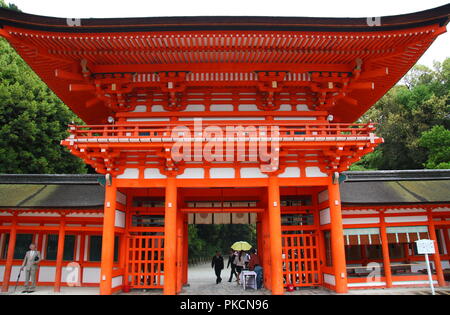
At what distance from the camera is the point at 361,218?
12.2 metres

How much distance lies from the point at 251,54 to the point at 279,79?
4.30 ft

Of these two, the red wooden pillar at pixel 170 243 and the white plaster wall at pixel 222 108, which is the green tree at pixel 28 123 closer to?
the red wooden pillar at pixel 170 243

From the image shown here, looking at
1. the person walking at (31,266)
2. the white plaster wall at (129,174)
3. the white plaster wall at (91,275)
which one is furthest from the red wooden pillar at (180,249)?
the person walking at (31,266)

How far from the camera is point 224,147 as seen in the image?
1010 centimetres

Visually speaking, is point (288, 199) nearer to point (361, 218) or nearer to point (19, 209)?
point (361, 218)

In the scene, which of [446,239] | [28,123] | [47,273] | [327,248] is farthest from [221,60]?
[28,123]

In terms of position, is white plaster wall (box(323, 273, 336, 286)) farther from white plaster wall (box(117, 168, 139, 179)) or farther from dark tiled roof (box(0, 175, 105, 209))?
dark tiled roof (box(0, 175, 105, 209))

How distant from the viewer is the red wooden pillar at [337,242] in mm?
10219

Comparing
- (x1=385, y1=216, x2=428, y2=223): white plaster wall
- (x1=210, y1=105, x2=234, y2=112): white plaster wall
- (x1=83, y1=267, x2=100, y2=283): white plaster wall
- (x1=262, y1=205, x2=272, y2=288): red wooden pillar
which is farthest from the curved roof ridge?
(x1=83, y1=267, x2=100, y2=283): white plaster wall

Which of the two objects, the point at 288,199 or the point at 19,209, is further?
the point at 288,199

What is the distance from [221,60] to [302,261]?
789 cm

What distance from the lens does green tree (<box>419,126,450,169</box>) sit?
27375mm

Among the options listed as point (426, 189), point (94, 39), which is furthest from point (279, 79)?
point (426, 189)

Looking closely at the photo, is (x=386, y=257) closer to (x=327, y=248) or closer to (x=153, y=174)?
(x=327, y=248)
